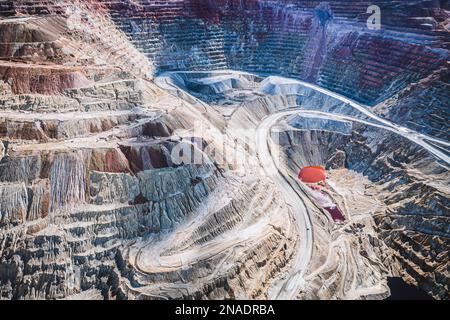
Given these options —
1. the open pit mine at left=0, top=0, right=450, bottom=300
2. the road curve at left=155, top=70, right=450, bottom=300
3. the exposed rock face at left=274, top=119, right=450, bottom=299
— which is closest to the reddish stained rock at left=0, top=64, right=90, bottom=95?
the open pit mine at left=0, top=0, right=450, bottom=300

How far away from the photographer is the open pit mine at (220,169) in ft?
123

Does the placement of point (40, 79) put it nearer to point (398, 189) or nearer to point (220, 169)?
point (220, 169)

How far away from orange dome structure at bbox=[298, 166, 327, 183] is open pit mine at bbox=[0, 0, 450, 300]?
295 mm

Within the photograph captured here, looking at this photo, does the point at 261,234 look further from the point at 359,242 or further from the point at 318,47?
the point at 318,47

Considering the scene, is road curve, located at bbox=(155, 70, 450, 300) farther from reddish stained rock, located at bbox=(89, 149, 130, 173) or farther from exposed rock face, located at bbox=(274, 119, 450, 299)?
reddish stained rock, located at bbox=(89, 149, 130, 173)

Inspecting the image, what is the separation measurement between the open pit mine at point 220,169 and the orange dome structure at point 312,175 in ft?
0.97

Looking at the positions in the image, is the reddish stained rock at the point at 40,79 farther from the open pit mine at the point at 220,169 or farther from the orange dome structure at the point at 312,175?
the orange dome structure at the point at 312,175

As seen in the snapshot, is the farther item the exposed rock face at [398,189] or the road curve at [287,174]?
the exposed rock face at [398,189]

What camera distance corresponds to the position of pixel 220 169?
45.7 metres

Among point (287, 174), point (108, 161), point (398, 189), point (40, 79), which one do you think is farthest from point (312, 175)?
point (40, 79)

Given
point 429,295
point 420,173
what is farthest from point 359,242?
point 420,173

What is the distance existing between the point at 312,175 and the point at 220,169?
16415 mm

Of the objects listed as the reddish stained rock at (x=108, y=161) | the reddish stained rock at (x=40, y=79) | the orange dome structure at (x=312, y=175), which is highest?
the reddish stained rock at (x=40, y=79)

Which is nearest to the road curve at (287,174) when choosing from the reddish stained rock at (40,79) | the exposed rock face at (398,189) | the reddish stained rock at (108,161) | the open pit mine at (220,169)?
the open pit mine at (220,169)
